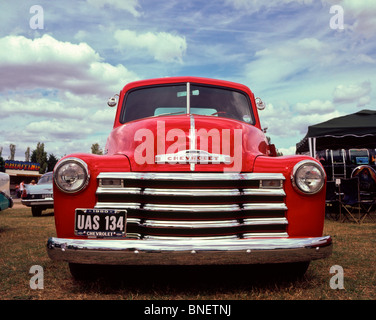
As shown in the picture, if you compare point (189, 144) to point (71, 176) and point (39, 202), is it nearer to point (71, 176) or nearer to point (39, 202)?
point (71, 176)

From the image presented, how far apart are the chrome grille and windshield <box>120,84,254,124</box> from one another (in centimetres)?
144

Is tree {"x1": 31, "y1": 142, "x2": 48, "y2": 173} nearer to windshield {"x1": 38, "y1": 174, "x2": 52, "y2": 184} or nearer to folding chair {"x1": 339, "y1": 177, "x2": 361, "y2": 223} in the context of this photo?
windshield {"x1": 38, "y1": 174, "x2": 52, "y2": 184}

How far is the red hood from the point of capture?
3.03 meters

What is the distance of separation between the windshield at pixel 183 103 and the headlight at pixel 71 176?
150 centimetres

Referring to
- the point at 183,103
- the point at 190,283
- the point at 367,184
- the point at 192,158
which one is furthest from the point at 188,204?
the point at 367,184

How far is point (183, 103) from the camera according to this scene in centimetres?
429

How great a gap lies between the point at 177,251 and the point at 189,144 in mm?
954

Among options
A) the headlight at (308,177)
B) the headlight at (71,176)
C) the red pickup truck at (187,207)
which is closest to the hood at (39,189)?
the red pickup truck at (187,207)

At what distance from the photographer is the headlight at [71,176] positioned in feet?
9.52

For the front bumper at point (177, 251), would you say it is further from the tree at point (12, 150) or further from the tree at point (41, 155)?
the tree at point (12, 150)

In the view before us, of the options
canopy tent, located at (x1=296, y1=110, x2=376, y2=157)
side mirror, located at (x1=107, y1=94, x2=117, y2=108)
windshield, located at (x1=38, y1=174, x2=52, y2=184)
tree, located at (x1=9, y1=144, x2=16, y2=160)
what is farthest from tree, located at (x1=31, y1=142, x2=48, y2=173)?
side mirror, located at (x1=107, y1=94, x2=117, y2=108)

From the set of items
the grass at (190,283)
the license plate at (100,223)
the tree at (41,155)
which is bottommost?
the grass at (190,283)
